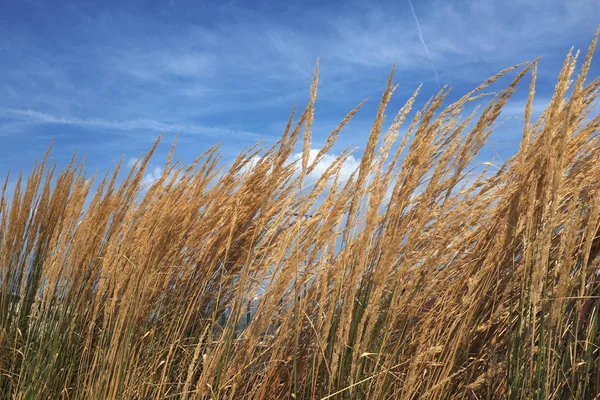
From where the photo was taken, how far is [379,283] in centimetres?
152

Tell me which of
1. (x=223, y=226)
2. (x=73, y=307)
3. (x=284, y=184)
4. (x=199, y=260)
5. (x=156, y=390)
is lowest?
(x=156, y=390)

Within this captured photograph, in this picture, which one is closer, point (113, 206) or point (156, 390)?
point (156, 390)

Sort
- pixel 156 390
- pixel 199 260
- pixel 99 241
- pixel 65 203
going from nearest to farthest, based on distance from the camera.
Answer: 1. pixel 156 390
2. pixel 199 260
3. pixel 99 241
4. pixel 65 203

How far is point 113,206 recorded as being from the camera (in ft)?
10.6

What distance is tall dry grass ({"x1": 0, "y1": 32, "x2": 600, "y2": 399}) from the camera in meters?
1.53

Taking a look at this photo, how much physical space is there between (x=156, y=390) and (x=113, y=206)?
1.29 metres

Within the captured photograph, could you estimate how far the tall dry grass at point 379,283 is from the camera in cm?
153

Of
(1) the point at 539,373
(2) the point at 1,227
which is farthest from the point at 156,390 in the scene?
(2) the point at 1,227

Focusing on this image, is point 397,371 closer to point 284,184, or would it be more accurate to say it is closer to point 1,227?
point 284,184

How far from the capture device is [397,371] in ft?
5.93

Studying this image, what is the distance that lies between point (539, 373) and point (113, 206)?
2525 mm

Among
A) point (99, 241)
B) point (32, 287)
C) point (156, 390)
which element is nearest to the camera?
point (156, 390)

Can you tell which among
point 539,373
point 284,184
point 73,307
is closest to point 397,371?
point 539,373

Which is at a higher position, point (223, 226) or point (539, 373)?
point (223, 226)
